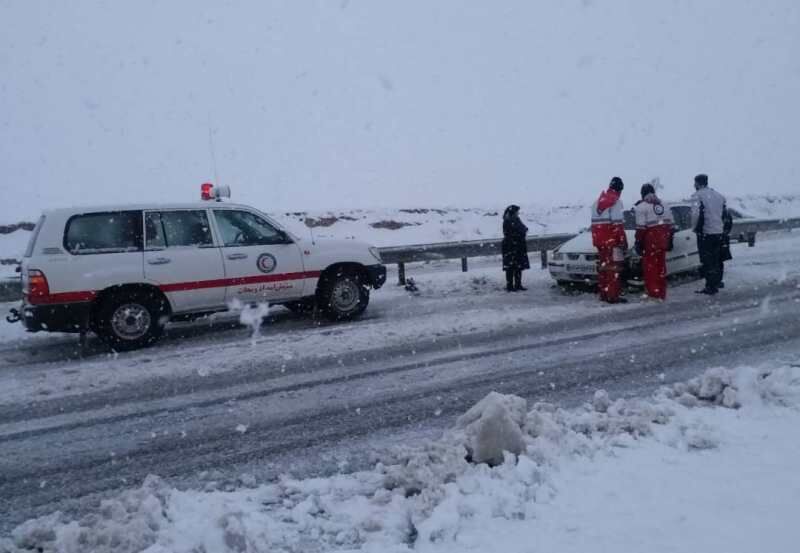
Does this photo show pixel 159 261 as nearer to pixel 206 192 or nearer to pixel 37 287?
pixel 37 287

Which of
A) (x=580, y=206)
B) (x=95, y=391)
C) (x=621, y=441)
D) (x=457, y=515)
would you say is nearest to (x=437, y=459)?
(x=457, y=515)

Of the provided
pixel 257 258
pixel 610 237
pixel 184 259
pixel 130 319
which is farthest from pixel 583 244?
pixel 130 319

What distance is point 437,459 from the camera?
12.9ft

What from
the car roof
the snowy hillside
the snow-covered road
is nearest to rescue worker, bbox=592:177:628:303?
the snow-covered road

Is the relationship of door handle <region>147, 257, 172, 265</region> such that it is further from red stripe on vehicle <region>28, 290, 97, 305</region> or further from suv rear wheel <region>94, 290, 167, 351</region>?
red stripe on vehicle <region>28, 290, 97, 305</region>

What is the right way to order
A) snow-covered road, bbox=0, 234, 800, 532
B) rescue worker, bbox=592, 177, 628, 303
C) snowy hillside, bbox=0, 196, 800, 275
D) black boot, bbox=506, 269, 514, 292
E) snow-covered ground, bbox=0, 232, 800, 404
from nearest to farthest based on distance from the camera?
snow-covered road, bbox=0, 234, 800, 532 < snow-covered ground, bbox=0, 232, 800, 404 < rescue worker, bbox=592, 177, 628, 303 < black boot, bbox=506, 269, 514, 292 < snowy hillside, bbox=0, 196, 800, 275

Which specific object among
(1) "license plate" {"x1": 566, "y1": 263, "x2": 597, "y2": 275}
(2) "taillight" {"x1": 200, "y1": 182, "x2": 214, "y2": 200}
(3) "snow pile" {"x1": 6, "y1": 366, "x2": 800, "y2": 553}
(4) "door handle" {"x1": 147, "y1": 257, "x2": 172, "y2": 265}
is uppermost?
(2) "taillight" {"x1": 200, "y1": 182, "x2": 214, "y2": 200}

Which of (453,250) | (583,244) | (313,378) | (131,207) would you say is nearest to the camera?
(313,378)

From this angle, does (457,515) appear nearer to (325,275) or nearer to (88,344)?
(325,275)

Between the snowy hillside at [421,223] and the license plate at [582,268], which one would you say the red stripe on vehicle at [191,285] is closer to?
the license plate at [582,268]

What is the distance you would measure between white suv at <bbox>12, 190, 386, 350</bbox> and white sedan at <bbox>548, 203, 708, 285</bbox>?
172 inches

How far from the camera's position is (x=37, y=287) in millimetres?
7617

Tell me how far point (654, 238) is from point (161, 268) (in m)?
7.73

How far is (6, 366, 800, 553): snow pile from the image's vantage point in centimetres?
320
